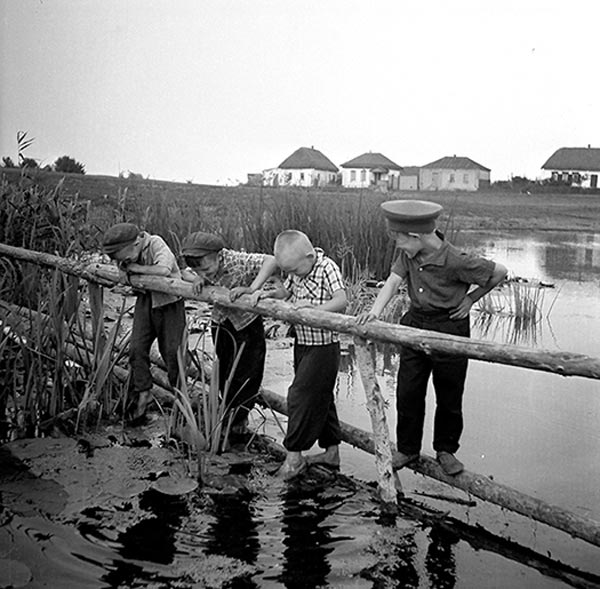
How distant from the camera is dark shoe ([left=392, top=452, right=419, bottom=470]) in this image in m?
4.26

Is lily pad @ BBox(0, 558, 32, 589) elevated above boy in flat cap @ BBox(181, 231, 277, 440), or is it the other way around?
boy in flat cap @ BBox(181, 231, 277, 440)

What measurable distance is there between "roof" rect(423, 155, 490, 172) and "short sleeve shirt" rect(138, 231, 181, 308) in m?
50.9

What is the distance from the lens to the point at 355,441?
468 cm

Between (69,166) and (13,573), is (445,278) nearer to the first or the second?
(13,573)

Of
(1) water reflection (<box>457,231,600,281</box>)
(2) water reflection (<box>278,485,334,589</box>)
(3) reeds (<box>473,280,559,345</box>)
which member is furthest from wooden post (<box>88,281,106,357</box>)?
(1) water reflection (<box>457,231,600,281</box>)

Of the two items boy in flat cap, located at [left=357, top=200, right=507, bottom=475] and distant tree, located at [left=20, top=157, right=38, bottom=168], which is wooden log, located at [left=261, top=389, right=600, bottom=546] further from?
distant tree, located at [left=20, top=157, right=38, bottom=168]

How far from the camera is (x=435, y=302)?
4.13m

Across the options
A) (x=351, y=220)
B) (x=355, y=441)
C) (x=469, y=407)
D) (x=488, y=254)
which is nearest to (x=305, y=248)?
(x=355, y=441)

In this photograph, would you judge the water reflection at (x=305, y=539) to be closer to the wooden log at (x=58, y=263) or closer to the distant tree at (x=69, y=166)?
the wooden log at (x=58, y=263)

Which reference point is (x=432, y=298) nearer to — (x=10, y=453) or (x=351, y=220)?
(x=10, y=453)

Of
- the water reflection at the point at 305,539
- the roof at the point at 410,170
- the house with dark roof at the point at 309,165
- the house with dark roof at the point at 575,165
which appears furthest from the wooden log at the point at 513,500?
the roof at the point at 410,170

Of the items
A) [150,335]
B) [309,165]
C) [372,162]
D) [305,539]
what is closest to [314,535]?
[305,539]

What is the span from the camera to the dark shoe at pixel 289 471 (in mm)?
4473

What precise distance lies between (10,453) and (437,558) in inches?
98.7
